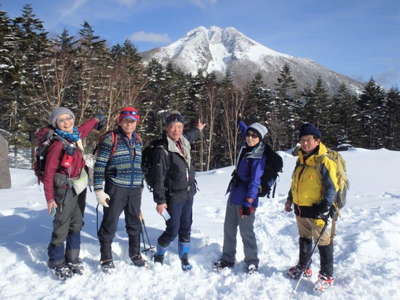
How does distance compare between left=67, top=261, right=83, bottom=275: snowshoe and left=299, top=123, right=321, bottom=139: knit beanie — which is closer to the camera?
left=299, top=123, right=321, bottom=139: knit beanie

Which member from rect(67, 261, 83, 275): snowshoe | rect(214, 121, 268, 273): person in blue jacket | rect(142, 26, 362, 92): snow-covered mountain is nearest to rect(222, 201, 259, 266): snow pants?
rect(214, 121, 268, 273): person in blue jacket

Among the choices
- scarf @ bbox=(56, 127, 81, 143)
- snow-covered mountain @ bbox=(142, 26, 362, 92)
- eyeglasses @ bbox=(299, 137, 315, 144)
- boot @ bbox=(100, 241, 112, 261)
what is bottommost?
boot @ bbox=(100, 241, 112, 261)

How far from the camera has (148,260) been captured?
13.6ft

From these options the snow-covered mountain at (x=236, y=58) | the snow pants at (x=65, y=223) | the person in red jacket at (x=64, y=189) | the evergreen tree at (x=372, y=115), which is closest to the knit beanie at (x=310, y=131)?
the person in red jacket at (x=64, y=189)

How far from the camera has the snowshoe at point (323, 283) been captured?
3418 millimetres

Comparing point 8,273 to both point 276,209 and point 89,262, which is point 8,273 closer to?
point 89,262

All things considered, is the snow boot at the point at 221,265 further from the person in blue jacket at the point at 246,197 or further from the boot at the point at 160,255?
the boot at the point at 160,255

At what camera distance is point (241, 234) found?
3.93m

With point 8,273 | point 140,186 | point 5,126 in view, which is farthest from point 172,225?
point 5,126

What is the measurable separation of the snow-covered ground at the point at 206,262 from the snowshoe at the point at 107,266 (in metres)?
0.07

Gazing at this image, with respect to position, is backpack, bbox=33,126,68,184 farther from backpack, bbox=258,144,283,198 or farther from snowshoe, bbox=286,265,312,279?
snowshoe, bbox=286,265,312,279

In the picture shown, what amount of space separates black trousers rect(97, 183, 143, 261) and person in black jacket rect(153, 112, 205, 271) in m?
0.33

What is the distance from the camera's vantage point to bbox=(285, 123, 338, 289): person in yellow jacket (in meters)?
3.40

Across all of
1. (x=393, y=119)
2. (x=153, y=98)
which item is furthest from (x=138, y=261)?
(x=393, y=119)
